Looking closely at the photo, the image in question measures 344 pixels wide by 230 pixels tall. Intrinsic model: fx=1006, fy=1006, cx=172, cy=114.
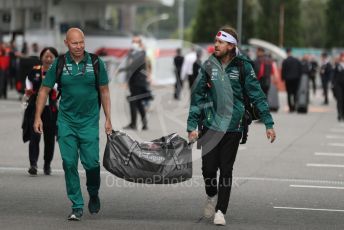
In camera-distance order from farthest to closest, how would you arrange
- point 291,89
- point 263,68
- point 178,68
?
1. point 178,68
2. point 291,89
3. point 263,68

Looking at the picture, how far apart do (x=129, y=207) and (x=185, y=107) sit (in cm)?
2208

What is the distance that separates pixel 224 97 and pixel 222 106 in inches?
3.3

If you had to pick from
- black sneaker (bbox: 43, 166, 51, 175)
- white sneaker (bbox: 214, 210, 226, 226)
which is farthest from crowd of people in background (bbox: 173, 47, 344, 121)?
white sneaker (bbox: 214, 210, 226, 226)

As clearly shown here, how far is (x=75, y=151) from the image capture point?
30.3ft

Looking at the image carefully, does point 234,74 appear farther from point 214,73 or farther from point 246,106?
point 246,106

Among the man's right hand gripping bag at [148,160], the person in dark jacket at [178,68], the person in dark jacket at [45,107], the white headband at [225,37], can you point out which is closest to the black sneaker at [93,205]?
the man's right hand gripping bag at [148,160]

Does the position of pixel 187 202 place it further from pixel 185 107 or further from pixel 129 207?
pixel 185 107

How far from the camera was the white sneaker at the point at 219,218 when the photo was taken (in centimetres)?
902

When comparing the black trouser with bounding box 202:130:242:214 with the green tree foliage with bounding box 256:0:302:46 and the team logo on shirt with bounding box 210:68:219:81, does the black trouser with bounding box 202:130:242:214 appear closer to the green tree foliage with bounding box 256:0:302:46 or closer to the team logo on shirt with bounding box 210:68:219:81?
the team logo on shirt with bounding box 210:68:219:81

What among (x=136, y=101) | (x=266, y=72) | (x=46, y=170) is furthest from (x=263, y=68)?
(x=46, y=170)

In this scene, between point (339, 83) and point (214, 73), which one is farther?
point (339, 83)

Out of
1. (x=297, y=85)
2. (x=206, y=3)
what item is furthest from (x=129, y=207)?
(x=206, y=3)

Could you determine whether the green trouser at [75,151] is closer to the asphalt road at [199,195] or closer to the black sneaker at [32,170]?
the asphalt road at [199,195]

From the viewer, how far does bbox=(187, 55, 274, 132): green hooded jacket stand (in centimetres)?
909
